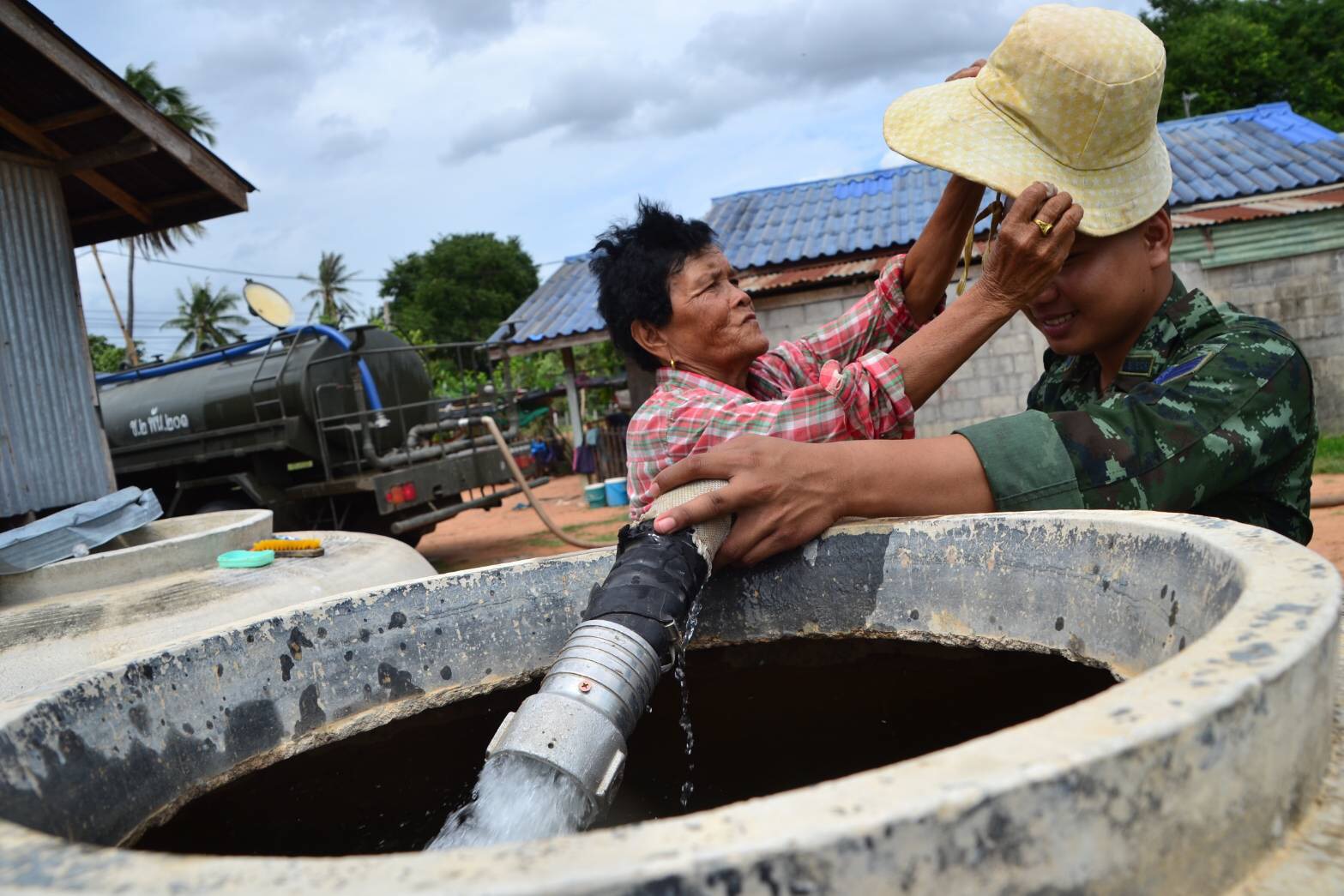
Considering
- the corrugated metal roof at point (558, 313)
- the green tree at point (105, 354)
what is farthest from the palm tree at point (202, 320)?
the corrugated metal roof at point (558, 313)

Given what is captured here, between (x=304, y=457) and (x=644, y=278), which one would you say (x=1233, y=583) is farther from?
(x=304, y=457)

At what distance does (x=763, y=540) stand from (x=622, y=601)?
323mm

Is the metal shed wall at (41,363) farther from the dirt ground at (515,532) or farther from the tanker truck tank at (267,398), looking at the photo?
the dirt ground at (515,532)

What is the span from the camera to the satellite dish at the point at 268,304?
893 cm

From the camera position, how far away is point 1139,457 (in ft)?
4.55

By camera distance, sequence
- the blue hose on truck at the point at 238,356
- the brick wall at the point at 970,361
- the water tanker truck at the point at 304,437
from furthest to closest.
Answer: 1. the brick wall at the point at 970,361
2. the blue hose on truck at the point at 238,356
3. the water tanker truck at the point at 304,437

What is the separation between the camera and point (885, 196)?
42.3 feet

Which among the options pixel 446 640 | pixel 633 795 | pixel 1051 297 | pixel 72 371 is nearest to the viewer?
pixel 633 795

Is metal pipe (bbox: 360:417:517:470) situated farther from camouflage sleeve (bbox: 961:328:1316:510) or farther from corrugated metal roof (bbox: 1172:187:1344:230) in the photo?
corrugated metal roof (bbox: 1172:187:1344:230)

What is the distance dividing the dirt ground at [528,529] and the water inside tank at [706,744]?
579 cm

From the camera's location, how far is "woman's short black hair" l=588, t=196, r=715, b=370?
2434 millimetres

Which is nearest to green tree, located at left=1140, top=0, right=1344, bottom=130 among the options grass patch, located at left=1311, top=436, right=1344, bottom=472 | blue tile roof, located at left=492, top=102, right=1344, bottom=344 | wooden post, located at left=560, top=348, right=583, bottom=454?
blue tile roof, located at left=492, top=102, right=1344, bottom=344

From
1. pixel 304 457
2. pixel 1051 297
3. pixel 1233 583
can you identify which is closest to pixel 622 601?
pixel 1233 583

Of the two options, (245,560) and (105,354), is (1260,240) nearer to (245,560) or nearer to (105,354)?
(245,560)
